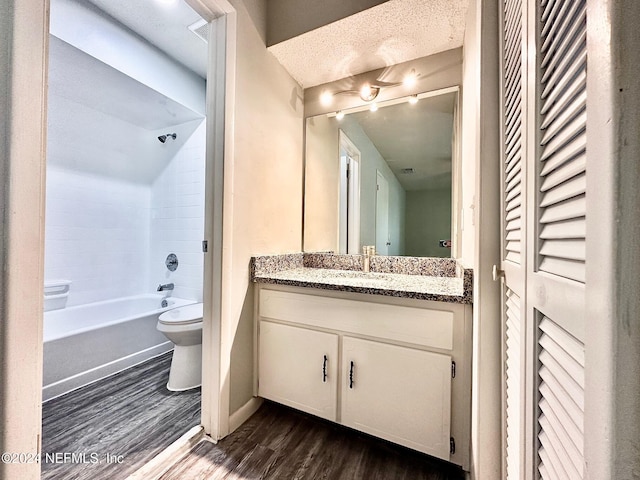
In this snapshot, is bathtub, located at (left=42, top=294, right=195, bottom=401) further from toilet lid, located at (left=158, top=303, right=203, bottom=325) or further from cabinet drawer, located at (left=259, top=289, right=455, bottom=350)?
cabinet drawer, located at (left=259, top=289, right=455, bottom=350)

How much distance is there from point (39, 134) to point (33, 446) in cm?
88

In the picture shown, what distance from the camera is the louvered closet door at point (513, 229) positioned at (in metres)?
0.60

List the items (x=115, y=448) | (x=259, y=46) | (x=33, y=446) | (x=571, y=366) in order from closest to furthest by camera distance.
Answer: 1. (x=571, y=366)
2. (x=33, y=446)
3. (x=115, y=448)
4. (x=259, y=46)

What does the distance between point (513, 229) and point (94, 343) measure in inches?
102

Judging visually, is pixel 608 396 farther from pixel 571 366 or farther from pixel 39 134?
pixel 39 134

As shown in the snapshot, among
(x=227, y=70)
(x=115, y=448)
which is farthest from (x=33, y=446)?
(x=227, y=70)

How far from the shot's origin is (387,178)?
1.92 meters

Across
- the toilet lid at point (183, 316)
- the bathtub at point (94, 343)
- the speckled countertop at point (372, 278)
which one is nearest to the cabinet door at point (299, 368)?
the speckled countertop at point (372, 278)

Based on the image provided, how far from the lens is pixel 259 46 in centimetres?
161

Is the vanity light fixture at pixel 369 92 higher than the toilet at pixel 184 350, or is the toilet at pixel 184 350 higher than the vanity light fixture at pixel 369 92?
the vanity light fixture at pixel 369 92

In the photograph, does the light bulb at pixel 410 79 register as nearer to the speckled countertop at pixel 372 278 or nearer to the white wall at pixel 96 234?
the speckled countertop at pixel 372 278

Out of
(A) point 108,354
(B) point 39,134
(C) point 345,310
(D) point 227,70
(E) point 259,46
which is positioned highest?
(E) point 259,46

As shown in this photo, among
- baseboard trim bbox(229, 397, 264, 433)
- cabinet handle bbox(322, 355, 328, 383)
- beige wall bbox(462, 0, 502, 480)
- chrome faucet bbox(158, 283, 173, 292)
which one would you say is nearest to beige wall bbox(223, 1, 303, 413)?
baseboard trim bbox(229, 397, 264, 433)

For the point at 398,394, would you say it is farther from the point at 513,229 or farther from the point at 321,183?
the point at 321,183
